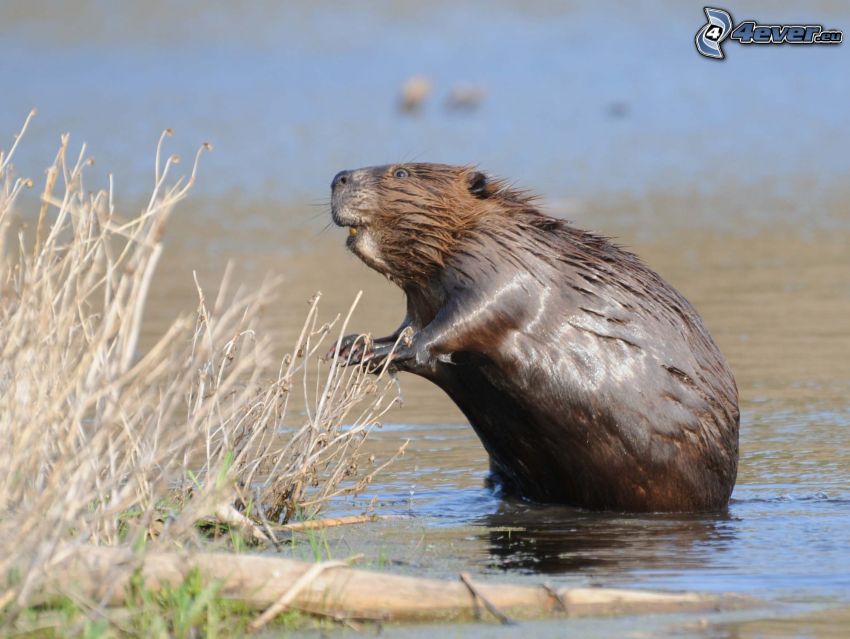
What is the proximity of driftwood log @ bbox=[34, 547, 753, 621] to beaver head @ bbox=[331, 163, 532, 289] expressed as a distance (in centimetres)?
196

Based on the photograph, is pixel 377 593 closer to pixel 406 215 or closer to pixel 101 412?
pixel 101 412

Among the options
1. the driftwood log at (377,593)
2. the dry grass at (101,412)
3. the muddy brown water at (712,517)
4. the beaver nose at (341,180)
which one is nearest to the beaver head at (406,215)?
the beaver nose at (341,180)

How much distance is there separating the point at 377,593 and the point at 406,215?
7.09ft

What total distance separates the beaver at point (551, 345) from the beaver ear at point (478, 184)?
13 millimetres

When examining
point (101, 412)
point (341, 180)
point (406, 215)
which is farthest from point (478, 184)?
point (101, 412)

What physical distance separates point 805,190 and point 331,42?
599 inches

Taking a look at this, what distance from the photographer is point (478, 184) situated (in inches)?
269

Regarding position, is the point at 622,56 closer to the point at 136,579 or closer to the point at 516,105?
the point at 516,105

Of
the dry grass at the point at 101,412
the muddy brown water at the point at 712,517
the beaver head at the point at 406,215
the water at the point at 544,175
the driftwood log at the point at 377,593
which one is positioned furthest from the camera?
the beaver head at the point at 406,215

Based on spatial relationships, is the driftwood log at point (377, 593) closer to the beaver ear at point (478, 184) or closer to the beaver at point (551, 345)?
the beaver at point (551, 345)

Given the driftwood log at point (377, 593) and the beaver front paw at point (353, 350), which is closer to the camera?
the driftwood log at point (377, 593)

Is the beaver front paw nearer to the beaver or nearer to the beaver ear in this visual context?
the beaver

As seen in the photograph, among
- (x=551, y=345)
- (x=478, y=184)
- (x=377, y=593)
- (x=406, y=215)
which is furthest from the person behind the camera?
(x=478, y=184)

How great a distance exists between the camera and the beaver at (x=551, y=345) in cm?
646
